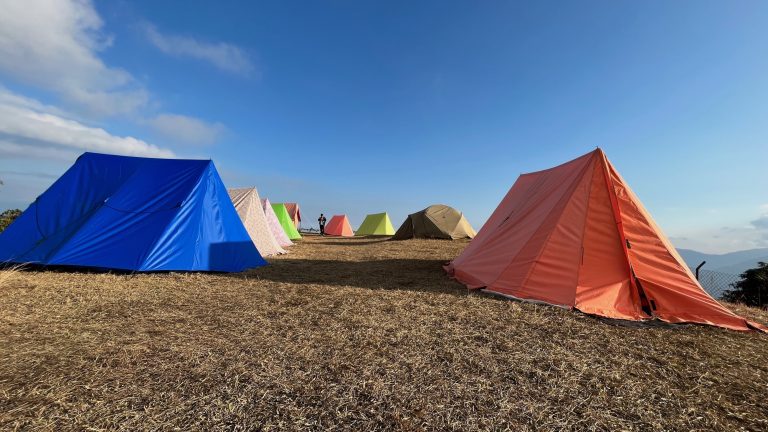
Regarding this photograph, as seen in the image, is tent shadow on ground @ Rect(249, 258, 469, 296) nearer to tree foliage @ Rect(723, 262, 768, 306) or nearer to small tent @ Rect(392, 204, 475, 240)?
small tent @ Rect(392, 204, 475, 240)

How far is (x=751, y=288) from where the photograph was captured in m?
13.1

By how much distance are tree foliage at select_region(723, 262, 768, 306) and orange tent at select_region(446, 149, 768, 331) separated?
11105mm

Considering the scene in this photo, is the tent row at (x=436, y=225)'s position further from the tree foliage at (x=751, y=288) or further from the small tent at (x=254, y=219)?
the tree foliage at (x=751, y=288)

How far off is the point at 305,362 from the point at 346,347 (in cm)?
51

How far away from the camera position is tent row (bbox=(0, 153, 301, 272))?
718 cm

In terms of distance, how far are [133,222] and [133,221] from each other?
3 centimetres

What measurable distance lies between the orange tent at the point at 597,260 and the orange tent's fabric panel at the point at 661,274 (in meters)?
0.01

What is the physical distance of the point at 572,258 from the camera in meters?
5.56

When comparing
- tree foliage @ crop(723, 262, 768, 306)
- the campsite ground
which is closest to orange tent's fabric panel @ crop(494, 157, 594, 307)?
the campsite ground

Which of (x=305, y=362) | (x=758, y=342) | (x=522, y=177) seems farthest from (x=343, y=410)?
(x=522, y=177)

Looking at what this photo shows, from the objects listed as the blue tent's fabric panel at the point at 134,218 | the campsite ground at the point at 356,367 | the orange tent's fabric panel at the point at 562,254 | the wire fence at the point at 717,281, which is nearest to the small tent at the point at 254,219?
the blue tent's fabric panel at the point at 134,218

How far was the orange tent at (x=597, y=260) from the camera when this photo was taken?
16.3 ft

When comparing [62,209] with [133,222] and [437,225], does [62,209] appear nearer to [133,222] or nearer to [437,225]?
[133,222]

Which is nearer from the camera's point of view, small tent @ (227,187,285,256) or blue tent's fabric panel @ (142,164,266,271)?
blue tent's fabric panel @ (142,164,266,271)
